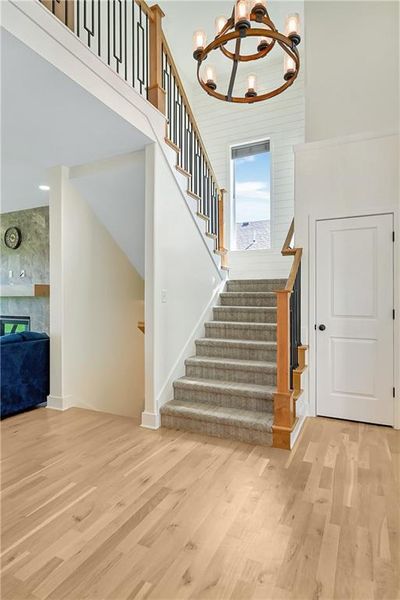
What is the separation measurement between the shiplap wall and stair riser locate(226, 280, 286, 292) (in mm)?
867

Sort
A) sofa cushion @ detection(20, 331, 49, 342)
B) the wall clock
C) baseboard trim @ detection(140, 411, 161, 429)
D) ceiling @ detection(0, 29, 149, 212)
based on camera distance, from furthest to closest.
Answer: the wall clock < sofa cushion @ detection(20, 331, 49, 342) < baseboard trim @ detection(140, 411, 161, 429) < ceiling @ detection(0, 29, 149, 212)

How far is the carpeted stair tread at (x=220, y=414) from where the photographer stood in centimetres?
288

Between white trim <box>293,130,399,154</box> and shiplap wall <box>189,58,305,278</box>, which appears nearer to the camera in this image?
white trim <box>293,130,399,154</box>

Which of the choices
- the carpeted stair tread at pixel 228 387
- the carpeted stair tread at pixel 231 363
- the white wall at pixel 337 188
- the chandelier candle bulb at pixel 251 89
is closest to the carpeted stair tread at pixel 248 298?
the white wall at pixel 337 188

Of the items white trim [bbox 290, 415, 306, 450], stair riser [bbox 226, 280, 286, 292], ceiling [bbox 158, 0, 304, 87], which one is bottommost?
white trim [bbox 290, 415, 306, 450]

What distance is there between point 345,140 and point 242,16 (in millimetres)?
1708

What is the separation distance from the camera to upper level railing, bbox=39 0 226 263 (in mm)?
2795

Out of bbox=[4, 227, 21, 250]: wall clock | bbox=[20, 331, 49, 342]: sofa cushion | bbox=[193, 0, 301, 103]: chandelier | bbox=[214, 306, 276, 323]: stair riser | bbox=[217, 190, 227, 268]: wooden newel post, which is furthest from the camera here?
bbox=[4, 227, 21, 250]: wall clock

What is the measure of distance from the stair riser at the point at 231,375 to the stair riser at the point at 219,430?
0.60 meters

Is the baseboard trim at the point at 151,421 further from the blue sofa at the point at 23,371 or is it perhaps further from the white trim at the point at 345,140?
the white trim at the point at 345,140

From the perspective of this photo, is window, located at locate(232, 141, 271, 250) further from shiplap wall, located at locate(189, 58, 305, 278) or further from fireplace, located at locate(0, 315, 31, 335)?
fireplace, located at locate(0, 315, 31, 335)

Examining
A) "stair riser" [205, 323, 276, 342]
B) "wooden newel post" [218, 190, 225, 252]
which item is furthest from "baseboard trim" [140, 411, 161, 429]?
"wooden newel post" [218, 190, 225, 252]

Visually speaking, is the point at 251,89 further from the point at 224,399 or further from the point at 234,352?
the point at 224,399

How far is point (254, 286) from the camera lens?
16.4ft
